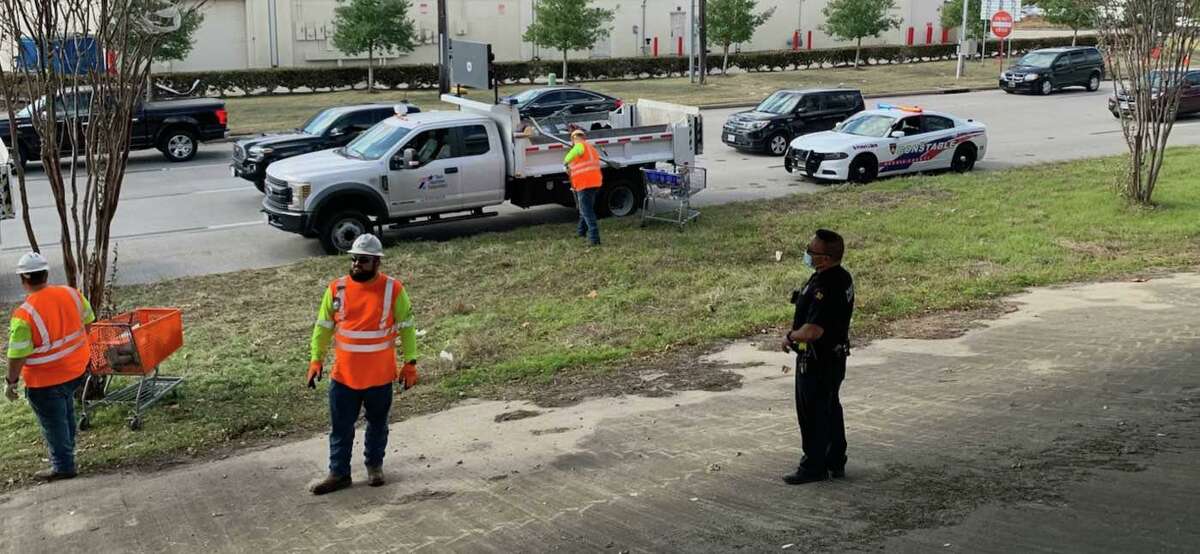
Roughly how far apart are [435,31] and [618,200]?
31.0 metres

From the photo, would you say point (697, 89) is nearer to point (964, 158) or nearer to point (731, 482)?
point (964, 158)

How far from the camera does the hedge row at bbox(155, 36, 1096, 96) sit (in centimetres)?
3856

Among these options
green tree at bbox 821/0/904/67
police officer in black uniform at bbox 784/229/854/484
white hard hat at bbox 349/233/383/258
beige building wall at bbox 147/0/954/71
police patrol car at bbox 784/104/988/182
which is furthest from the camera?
green tree at bbox 821/0/904/67

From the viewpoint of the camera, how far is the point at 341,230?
1539 centimetres

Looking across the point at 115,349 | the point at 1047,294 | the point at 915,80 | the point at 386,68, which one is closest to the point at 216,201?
the point at 115,349

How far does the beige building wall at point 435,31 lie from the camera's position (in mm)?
43156

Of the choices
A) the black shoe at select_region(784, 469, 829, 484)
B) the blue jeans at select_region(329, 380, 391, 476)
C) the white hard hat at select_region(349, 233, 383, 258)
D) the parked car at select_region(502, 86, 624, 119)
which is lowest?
the black shoe at select_region(784, 469, 829, 484)

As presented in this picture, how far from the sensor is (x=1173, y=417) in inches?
309

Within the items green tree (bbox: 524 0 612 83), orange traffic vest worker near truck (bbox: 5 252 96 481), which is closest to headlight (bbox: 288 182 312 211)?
orange traffic vest worker near truck (bbox: 5 252 96 481)

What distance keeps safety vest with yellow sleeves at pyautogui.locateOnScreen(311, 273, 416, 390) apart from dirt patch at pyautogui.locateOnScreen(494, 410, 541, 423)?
68.3 inches

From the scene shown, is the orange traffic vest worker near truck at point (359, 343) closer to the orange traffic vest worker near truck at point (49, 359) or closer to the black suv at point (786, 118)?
the orange traffic vest worker near truck at point (49, 359)

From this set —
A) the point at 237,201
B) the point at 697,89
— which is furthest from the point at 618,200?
the point at 697,89

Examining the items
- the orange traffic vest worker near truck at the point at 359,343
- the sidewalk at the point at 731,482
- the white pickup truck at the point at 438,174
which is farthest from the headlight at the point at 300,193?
the orange traffic vest worker near truck at the point at 359,343

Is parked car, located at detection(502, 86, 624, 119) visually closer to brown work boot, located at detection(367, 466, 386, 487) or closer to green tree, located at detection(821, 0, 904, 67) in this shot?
brown work boot, located at detection(367, 466, 386, 487)
